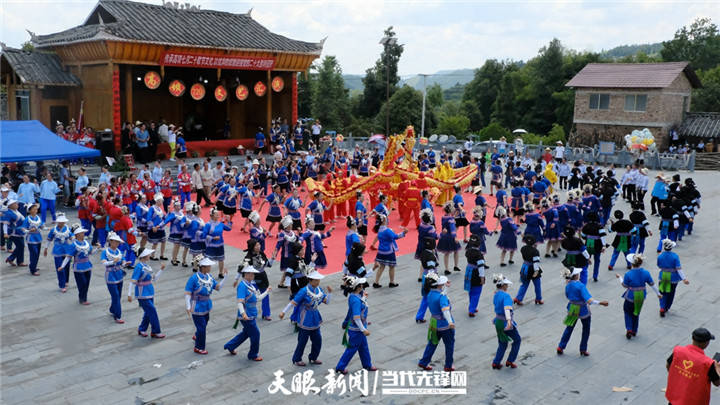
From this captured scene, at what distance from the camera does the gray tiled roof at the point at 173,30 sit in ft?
80.6

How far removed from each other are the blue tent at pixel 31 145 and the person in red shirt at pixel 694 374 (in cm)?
1841

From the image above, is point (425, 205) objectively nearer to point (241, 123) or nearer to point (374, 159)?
point (374, 159)

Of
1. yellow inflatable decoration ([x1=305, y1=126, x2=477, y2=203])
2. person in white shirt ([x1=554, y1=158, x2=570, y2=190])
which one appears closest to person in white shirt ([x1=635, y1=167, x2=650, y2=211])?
person in white shirt ([x1=554, y1=158, x2=570, y2=190])

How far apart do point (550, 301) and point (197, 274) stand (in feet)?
23.4

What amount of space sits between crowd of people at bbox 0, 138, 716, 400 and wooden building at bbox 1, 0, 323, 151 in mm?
7111

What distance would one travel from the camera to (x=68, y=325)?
34.9 ft

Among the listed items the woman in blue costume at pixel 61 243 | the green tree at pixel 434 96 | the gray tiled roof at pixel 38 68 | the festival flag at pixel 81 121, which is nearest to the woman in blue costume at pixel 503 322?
the woman in blue costume at pixel 61 243

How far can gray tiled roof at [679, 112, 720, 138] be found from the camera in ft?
128

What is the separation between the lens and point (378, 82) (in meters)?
55.3

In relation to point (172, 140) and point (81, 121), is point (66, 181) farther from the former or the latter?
point (81, 121)

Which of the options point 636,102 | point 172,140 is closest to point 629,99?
point 636,102

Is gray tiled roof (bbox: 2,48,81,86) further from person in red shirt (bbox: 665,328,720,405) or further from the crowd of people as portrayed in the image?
person in red shirt (bbox: 665,328,720,405)

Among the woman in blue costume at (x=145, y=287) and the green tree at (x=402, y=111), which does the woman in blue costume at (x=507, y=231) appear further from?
the green tree at (x=402, y=111)

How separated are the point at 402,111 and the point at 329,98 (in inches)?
259
